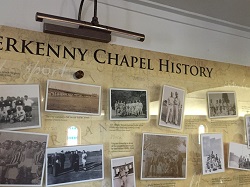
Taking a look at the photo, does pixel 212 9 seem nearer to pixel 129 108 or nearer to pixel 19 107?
pixel 129 108

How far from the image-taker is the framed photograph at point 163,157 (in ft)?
5.75

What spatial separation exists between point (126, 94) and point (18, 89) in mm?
591

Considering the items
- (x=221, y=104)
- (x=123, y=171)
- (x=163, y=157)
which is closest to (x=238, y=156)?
(x=221, y=104)

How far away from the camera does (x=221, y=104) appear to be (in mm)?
2100

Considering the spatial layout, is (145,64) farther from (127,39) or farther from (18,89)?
(18,89)

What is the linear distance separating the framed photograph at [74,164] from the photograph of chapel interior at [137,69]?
Result: 2 cm

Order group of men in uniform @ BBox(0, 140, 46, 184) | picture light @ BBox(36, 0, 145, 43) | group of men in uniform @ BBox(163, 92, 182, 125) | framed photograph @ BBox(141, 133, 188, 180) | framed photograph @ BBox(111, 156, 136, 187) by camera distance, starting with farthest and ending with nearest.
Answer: group of men in uniform @ BBox(163, 92, 182, 125)
framed photograph @ BBox(141, 133, 188, 180)
framed photograph @ BBox(111, 156, 136, 187)
picture light @ BBox(36, 0, 145, 43)
group of men in uniform @ BBox(0, 140, 46, 184)

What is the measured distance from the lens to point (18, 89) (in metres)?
1.46

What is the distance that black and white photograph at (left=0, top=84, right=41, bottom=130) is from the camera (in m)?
1.43

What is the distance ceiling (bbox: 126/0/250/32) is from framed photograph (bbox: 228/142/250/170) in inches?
34.6

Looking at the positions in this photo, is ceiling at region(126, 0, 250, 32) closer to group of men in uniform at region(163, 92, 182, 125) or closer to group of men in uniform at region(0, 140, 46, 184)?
group of men in uniform at region(163, 92, 182, 125)

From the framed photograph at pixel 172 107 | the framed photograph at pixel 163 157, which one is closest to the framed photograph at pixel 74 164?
the framed photograph at pixel 163 157

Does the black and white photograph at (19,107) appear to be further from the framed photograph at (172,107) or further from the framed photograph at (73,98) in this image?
the framed photograph at (172,107)

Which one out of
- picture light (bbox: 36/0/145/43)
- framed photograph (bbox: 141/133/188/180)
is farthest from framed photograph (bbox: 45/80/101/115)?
framed photograph (bbox: 141/133/188/180)
